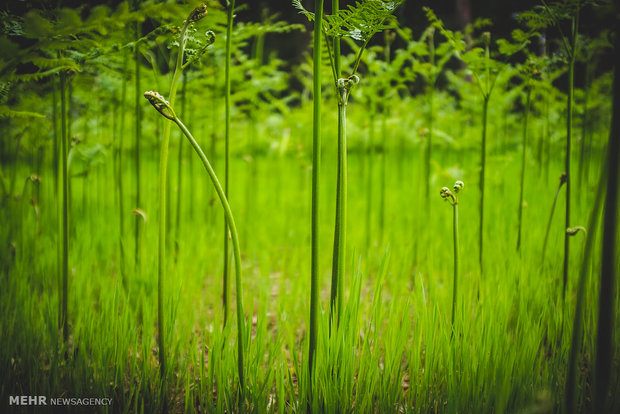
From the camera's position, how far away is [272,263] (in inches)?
64.2

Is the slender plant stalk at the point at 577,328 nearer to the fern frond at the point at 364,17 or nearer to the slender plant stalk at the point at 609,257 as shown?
the slender plant stalk at the point at 609,257

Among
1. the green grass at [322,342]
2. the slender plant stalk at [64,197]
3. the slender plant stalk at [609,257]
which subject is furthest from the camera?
the slender plant stalk at [64,197]

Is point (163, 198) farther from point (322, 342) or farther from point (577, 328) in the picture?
point (577, 328)

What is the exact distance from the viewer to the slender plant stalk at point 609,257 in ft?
1.46

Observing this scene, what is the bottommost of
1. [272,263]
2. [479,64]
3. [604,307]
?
[272,263]

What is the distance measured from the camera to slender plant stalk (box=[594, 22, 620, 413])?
44cm

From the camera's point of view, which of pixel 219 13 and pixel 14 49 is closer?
pixel 14 49

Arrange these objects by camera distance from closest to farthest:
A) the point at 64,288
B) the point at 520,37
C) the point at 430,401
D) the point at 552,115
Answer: the point at 430,401 < the point at 64,288 < the point at 520,37 < the point at 552,115

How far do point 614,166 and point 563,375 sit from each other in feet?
1.76

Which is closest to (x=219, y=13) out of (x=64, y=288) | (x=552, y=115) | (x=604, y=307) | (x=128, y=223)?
(x=64, y=288)

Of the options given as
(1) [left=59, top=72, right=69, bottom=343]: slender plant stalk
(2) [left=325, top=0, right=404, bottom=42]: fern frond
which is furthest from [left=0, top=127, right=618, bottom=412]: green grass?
(2) [left=325, top=0, right=404, bottom=42]: fern frond

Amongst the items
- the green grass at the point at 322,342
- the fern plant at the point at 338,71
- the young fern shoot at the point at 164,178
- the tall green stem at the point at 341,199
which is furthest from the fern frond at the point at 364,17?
the green grass at the point at 322,342

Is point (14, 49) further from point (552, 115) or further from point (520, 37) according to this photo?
point (552, 115)

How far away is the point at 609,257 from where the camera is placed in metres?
0.46
